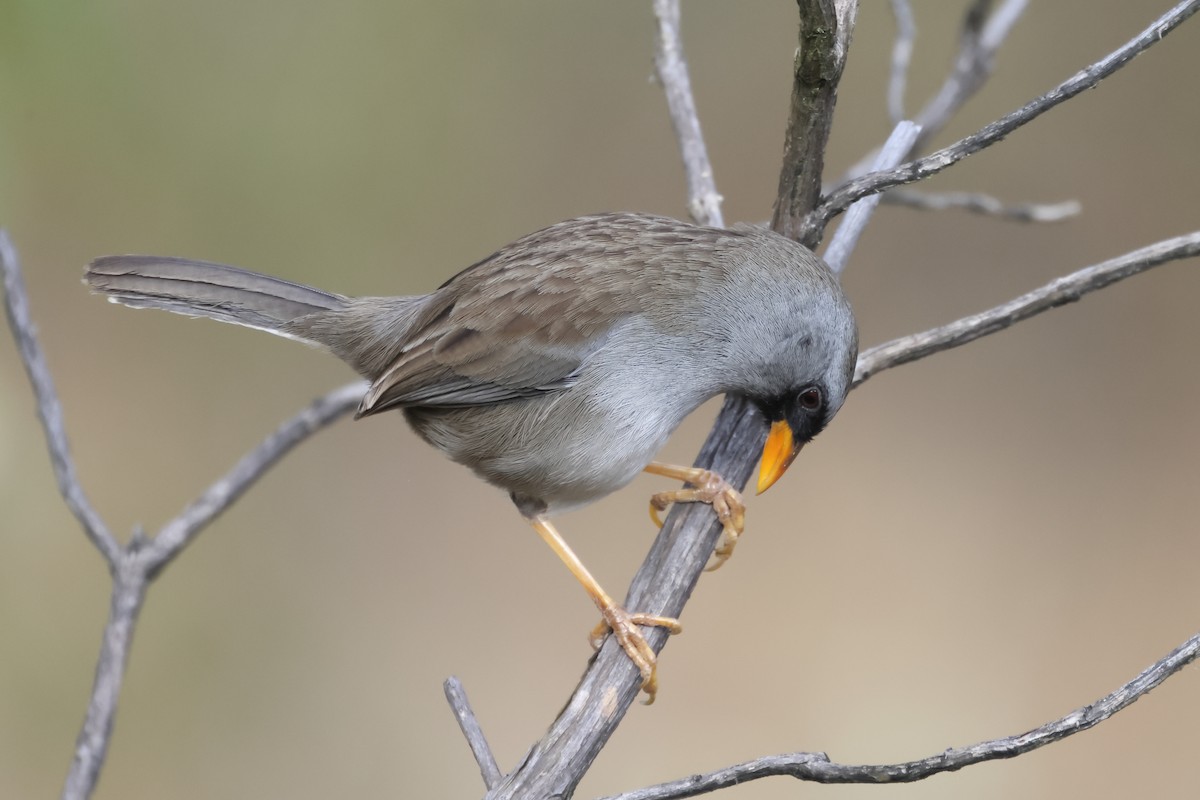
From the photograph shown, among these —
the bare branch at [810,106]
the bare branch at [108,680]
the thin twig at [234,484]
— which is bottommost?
the bare branch at [108,680]

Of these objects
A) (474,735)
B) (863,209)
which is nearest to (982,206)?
(863,209)

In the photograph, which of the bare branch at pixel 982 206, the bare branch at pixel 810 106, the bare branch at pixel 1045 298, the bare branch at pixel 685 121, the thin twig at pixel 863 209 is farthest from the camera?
→ the bare branch at pixel 982 206

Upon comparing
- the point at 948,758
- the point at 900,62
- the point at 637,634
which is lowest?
the point at 948,758

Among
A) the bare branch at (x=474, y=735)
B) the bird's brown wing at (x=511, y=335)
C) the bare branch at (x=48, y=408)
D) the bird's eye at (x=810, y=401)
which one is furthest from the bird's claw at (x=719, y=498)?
the bare branch at (x=48, y=408)

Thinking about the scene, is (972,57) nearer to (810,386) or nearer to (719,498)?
(810,386)

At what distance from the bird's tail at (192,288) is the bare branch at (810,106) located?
1.69m

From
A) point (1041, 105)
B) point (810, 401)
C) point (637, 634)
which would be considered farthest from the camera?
point (810, 401)

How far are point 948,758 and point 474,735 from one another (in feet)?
3.58

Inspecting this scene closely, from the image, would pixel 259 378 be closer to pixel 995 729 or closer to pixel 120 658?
pixel 120 658

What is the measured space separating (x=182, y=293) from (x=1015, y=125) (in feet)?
8.40

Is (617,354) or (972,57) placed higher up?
(972,57)

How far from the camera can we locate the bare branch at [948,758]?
7.18 ft

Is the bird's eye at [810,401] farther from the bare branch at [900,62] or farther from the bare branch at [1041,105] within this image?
the bare branch at [900,62]

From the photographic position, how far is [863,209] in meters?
3.65
